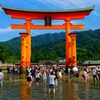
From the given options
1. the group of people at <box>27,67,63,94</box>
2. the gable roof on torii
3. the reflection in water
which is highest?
the gable roof on torii

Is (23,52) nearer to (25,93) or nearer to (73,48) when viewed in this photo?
(73,48)

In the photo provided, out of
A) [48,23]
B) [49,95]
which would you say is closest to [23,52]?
[48,23]

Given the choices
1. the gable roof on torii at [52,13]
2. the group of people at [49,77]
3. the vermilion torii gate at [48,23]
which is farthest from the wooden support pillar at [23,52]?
the group of people at [49,77]

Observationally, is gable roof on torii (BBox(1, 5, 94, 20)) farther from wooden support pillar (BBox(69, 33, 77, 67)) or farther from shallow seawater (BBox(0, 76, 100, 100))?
shallow seawater (BBox(0, 76, 100, 100))

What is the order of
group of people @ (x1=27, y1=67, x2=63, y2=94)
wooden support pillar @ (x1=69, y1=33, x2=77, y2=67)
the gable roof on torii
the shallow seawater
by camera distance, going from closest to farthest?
the shallow seawater < group of people @ (x1=27, y1=67, x2=63, y2=94) < wooden support pillar @ (x1=69, y1=33, x2=77, y2=67) < the gable roof on torii

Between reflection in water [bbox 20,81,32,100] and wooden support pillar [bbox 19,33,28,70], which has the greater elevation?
wooden support pillar [bbox 19,33,28,70]

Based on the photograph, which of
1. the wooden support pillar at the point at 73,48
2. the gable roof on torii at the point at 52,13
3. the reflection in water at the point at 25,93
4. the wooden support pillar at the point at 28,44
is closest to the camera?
the reflection in water at the point at 25,93

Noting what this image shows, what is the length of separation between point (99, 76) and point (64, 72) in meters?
19.4

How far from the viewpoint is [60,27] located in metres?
47.1

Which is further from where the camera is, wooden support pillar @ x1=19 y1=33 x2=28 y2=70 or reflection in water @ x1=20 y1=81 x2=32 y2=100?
wooden support pillar @ x1=19 y1=33 x2=28 y2=70

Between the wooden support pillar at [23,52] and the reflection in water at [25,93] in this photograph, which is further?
the wooden support pillar at [23,52]

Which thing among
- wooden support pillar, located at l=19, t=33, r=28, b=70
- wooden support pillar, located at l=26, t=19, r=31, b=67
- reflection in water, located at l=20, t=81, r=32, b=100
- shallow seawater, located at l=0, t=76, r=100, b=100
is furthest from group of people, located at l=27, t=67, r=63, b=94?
wooden support pillar, located at l=26, t=19, r=31, b=67

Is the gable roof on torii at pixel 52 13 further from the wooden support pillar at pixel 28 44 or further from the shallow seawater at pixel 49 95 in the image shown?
the shallow seawater at pixel 49 95

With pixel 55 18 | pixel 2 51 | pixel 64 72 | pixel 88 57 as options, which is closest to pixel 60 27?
pixel 55 18
